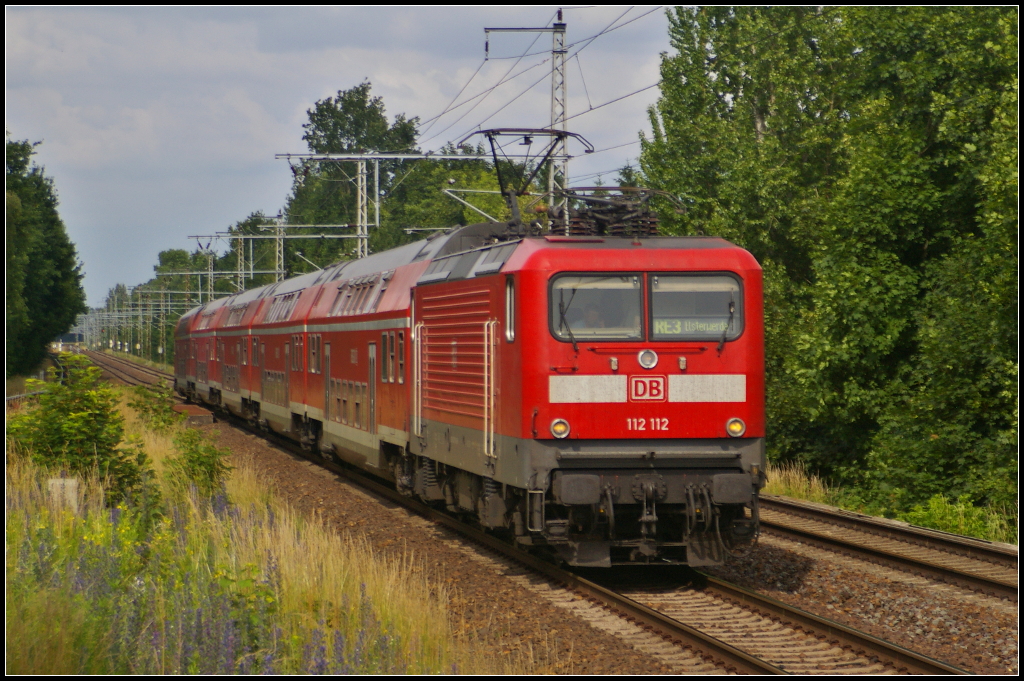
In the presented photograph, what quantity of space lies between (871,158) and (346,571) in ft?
45.3

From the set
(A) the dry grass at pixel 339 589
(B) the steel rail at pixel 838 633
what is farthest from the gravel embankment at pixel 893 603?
(A) the dry grass at pixel 339 589

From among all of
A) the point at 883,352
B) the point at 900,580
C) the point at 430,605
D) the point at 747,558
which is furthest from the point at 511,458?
the point at 883,352

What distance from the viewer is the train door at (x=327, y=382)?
1916 centimetres

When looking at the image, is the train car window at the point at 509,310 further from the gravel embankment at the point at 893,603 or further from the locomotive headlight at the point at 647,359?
the gravel embankment at the point at 893,603

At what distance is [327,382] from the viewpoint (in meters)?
19.4

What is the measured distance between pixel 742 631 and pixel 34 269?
53472 millimetres

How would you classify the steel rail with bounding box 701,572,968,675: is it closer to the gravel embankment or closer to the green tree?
the gravel embankment

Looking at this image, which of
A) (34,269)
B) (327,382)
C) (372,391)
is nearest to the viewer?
(372,391)

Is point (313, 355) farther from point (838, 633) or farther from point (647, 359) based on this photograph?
point (838, 633)

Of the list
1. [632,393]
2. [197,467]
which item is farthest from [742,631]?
[197,467]

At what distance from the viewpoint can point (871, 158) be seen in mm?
19422

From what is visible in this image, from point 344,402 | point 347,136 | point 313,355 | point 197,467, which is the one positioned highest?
point 347,136

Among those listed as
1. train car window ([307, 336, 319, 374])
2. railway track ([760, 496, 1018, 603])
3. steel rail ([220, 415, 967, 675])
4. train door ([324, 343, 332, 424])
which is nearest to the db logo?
steel rail ([220, 415, 967, 675])

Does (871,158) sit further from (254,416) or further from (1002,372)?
(254,416)
